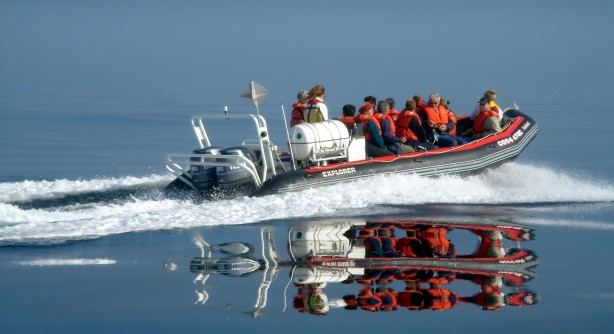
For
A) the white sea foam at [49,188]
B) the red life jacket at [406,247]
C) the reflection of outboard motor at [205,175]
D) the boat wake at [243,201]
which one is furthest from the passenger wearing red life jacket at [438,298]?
the white sea foam at [49,188]

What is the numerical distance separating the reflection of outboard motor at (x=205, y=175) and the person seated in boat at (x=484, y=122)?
14.1ft

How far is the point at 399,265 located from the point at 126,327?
2.99m

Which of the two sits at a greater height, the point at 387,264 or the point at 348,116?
the point at 348,116

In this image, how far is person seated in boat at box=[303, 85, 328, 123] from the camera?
606 inches

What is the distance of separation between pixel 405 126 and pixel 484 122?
146 cm

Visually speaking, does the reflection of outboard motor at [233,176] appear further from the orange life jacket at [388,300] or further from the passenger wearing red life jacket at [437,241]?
the orange life jacket at [388,300]

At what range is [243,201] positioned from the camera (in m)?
14.2

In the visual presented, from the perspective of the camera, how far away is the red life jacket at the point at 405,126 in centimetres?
1605

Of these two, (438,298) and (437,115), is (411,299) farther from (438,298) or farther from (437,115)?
(437,115)

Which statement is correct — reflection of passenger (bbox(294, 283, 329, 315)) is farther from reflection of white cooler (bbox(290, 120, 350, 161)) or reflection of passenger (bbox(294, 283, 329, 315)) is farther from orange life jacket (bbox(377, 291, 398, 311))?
reflection of white cooler (bbox(290, 120, 350, 161))

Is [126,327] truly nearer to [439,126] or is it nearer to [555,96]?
[439,126]

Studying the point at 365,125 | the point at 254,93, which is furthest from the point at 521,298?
the point at 365,125

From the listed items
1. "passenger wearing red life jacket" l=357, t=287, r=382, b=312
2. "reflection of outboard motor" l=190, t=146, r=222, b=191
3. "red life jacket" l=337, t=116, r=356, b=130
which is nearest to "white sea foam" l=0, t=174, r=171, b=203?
"reflection of outboard motor" l=190, t=146, r=222, b=191

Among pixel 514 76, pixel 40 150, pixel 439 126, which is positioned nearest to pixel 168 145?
pixel 40 150
